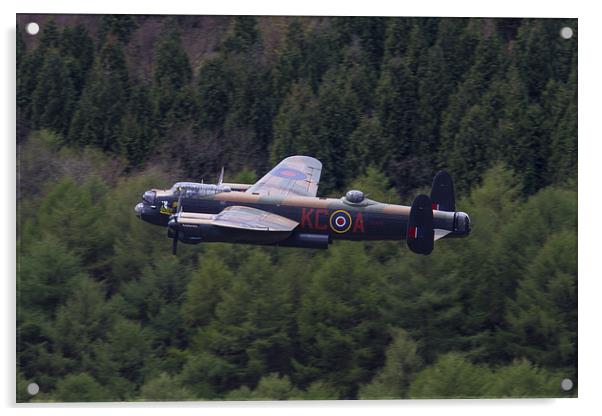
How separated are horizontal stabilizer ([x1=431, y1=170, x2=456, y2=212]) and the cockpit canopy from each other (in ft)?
11.6

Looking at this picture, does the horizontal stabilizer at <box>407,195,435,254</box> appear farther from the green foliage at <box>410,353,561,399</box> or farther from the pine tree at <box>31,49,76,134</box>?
the pine tree at <box>31,49,76,134</box>

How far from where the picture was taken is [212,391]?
18.4 m

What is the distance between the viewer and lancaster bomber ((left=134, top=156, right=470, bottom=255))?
18.3 metres

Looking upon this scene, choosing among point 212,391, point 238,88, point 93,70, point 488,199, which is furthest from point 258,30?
point 212,391

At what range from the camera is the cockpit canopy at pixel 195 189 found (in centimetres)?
1905

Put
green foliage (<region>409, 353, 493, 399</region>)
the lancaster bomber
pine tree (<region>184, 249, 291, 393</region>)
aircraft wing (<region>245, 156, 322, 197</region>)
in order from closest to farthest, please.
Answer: green foliage (<region>409, 353, 493, 399</region>), the lancaster bomber, aircraft wing (<region>245, 156, 322, 197</region>), pine tree (<region>184, 249, 291, 393</region>)

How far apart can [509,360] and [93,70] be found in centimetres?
882


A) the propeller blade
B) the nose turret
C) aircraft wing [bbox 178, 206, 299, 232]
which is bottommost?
the propeller blade

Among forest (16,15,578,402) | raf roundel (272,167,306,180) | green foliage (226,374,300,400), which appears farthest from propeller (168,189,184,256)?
Result: green foliage (226,374,300,400)

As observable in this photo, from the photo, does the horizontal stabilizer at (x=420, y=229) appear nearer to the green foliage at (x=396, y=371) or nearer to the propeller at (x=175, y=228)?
the green foliage at (x=396, y=371)

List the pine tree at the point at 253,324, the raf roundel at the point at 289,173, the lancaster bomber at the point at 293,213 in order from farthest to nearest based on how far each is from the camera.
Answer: the pine tree at the point at 253,324
the raf roundel at the point at 289,173
the lancaster bomber at the point at 293,213

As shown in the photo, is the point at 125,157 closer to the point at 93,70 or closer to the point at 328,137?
the point at 93,70

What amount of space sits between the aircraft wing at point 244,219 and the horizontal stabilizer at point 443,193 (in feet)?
7.83

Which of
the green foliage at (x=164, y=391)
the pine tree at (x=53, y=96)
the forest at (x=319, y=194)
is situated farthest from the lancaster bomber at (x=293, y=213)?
the green foliage at (x=164, y=391)
